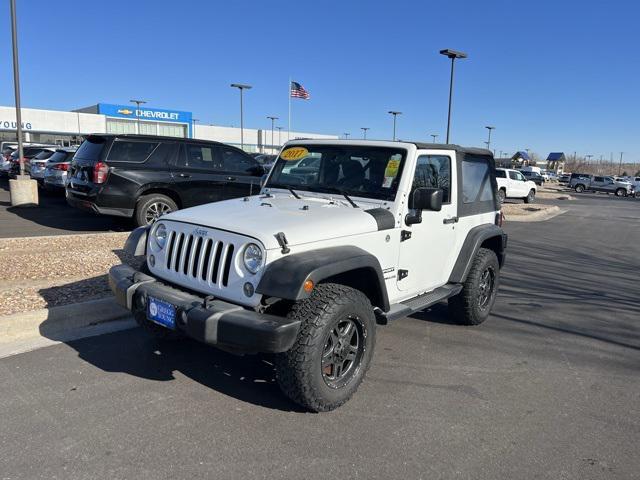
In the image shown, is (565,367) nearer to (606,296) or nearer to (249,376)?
(249,376)

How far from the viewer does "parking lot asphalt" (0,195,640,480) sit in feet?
9.45

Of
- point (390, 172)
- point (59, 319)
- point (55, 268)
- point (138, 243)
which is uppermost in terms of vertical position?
point (390, 172)

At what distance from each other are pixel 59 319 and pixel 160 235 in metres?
1.65

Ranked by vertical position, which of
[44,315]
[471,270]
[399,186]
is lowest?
[44,315]

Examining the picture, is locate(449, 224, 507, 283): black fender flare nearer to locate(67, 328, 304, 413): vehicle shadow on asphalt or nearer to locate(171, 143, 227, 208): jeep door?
locate(67, 328, 304, 413): vehicle shadow on asphalt

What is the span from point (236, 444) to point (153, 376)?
1.19 meters

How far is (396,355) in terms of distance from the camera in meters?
4.53

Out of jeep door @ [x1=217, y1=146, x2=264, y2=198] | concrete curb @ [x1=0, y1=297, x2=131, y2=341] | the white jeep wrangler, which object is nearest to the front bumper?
the white jeep wrangler

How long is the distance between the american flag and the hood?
26849 mm

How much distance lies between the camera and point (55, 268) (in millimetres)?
6461

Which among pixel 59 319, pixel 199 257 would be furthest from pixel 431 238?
pixel 59 319

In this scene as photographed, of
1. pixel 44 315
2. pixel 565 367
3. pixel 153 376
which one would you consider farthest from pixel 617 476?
pixel 44 315

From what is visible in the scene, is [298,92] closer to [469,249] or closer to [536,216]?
[536,216]

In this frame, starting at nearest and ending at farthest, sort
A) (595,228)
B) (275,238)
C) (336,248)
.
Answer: (275,238), (336,248), (595,228)
